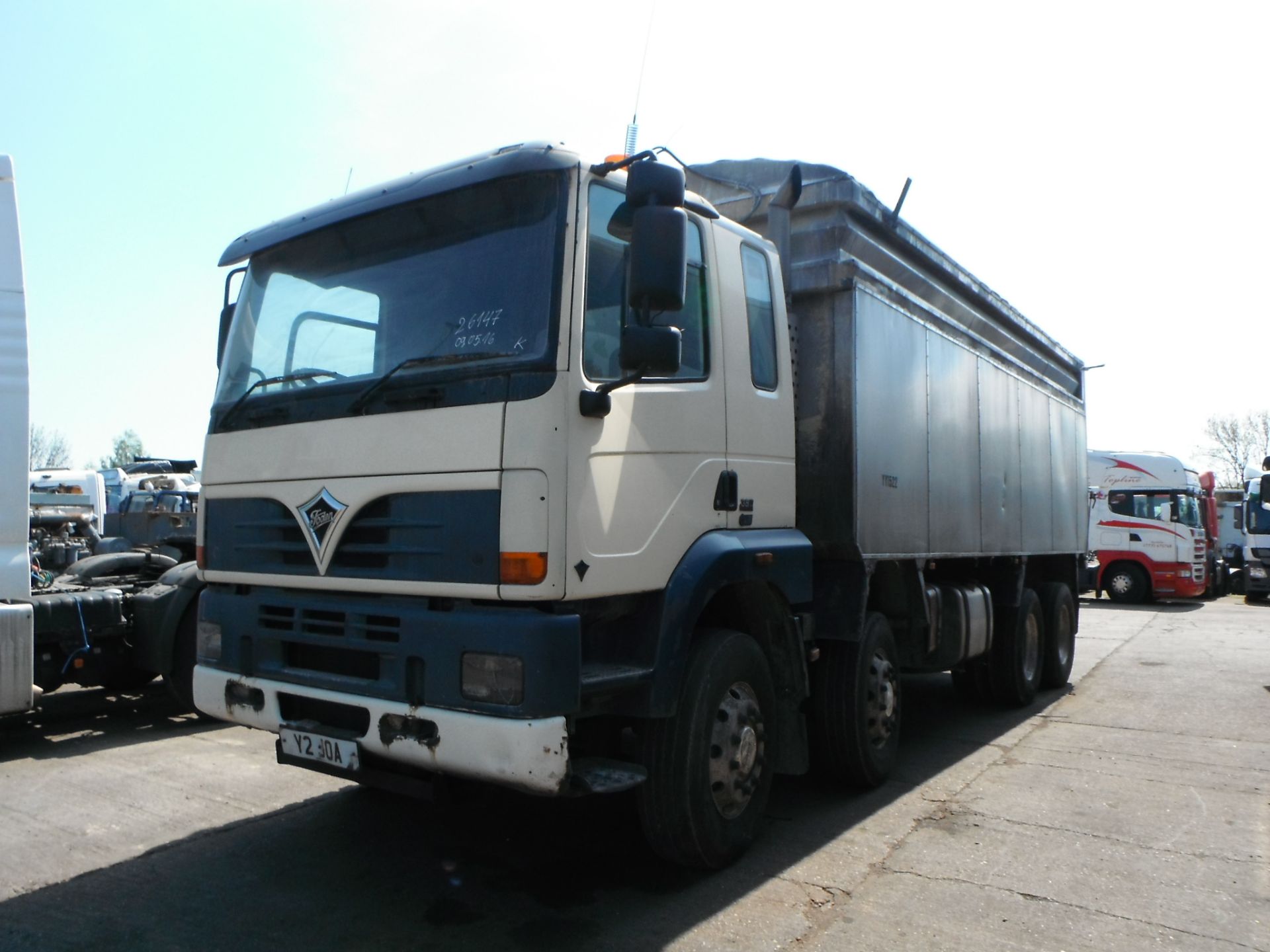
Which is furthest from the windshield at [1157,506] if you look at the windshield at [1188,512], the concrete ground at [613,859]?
the concrete ground at [613,859]

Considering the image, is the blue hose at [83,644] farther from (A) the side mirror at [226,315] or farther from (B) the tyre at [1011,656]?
(B) the tyre at [1011,656]

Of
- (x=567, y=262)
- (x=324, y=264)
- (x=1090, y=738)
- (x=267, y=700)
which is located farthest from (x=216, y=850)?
(x=1090, y=738)

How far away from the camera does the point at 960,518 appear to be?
676cm

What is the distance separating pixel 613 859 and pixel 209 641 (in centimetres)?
202

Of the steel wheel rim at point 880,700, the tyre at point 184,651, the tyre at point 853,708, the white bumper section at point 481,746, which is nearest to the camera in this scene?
the white bumper section at point 481,746

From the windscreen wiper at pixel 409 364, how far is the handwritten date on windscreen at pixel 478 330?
4 centimetres

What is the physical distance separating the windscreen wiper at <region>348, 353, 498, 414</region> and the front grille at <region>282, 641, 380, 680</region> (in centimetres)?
94

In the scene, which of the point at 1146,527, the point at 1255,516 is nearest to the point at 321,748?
the point at 1146,527

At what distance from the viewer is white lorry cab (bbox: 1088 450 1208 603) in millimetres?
21672

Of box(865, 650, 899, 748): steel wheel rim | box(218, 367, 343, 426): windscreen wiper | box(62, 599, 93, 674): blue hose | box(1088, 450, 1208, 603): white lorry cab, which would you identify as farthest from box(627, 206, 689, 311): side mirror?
box(1088, 450, 1208, 603): white lorry cab

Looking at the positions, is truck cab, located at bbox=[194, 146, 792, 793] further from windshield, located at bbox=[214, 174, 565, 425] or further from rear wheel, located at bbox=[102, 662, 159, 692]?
rear wheel, located at bbox=[102, 662, 159, 692]

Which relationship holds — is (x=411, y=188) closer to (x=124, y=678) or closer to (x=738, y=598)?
(x=738, y=598)

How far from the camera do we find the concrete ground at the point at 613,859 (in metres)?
3.72

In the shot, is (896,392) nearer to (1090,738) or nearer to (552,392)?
(552,392)
